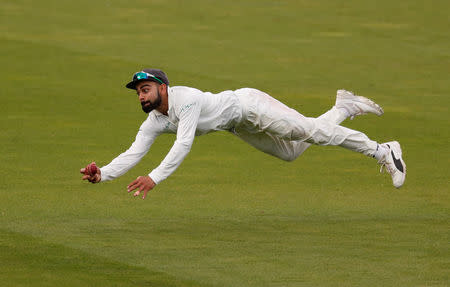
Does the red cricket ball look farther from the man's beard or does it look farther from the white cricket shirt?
the man's beard

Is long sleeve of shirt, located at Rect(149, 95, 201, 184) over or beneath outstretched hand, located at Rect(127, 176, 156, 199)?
over

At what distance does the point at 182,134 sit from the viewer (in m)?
10.0

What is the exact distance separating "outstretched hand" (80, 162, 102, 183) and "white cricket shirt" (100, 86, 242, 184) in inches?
6.4

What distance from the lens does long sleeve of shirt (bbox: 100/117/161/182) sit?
10.5 metres

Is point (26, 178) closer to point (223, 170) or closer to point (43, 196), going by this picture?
point (43, 196)

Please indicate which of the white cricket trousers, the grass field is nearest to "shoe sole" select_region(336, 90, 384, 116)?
the white cricket trousers

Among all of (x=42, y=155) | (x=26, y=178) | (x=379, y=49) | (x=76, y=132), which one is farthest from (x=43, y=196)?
(x=379, y=49)

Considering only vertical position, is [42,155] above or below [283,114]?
below

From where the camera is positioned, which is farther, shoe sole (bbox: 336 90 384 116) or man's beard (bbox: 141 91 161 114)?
shoe sole (bbox: 336 90 384 116)

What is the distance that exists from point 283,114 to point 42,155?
4.50 meters

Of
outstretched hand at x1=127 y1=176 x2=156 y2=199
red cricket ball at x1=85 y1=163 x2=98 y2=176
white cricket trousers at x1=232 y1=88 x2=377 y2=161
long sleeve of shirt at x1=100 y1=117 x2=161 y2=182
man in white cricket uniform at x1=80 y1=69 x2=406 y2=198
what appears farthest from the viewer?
white cricket trousers at x1=232 y1=88 x2=377 y2=161

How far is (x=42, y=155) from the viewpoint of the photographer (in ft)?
46.7

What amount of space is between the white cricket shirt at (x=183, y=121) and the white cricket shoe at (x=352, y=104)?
1.53 meters

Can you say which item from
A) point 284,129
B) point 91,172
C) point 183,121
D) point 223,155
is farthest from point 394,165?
point 223,155
